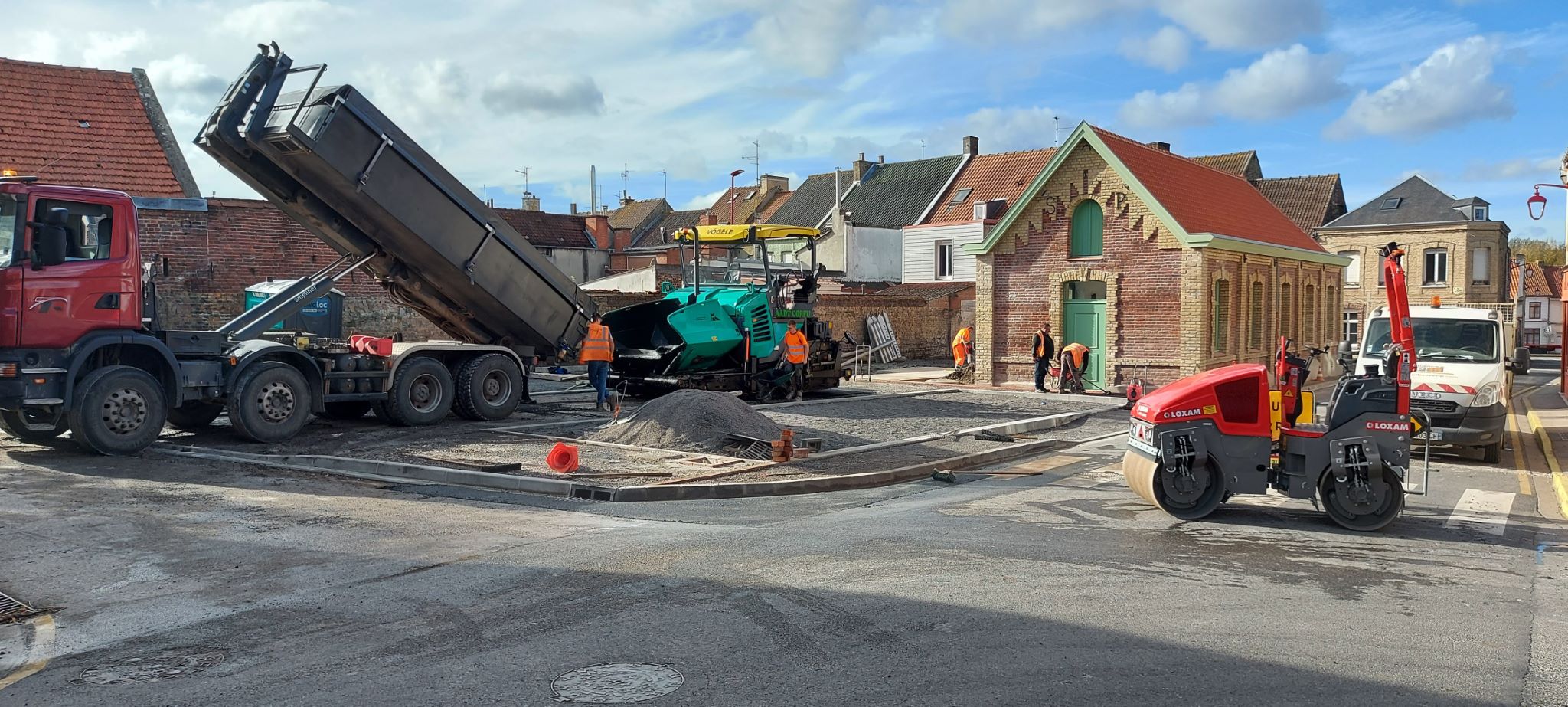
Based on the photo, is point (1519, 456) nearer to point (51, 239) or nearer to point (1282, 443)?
point (1282, 443)

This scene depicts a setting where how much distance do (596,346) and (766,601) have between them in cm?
1051

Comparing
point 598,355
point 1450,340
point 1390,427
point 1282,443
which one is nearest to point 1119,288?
point 1450,340

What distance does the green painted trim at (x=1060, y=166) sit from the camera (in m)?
22.2

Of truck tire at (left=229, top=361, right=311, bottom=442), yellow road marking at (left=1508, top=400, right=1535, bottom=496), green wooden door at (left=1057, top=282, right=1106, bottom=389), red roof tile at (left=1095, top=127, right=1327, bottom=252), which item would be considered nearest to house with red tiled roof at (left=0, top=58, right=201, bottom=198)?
truck tire at (left=229, top=361, right=311, bottom=442)

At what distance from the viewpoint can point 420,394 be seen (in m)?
14.7

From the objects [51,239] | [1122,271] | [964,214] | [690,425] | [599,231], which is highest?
[964,214]

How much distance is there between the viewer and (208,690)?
16.4 feet

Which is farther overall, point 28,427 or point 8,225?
point 28,427

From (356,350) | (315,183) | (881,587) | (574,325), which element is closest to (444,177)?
(315,183)

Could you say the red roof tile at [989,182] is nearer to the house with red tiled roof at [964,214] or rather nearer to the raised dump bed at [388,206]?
the house with red tiled roof at [964,214]

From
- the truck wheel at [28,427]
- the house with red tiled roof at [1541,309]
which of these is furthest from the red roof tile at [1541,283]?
the truck wheel at [28,427]

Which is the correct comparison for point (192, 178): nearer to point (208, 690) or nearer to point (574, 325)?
point (574, 325)

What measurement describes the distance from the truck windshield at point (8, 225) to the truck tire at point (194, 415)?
297 centimetres

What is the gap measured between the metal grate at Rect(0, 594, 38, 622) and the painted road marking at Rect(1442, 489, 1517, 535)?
1018cm
